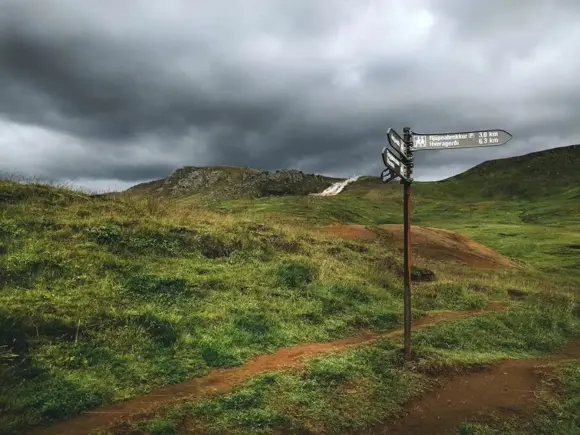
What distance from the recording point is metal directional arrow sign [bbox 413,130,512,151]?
9.61m

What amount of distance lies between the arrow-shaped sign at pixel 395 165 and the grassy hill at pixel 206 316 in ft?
12.8

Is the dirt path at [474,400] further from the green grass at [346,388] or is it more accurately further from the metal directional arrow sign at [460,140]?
the metal directional arrow sign at [460,140]

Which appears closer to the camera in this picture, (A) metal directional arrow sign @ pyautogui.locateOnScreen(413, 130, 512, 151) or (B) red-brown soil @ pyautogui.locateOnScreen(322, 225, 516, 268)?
(A) metal directional arrow sign @ pyautogui.locateOnScreen(413, 130, 512, 151)

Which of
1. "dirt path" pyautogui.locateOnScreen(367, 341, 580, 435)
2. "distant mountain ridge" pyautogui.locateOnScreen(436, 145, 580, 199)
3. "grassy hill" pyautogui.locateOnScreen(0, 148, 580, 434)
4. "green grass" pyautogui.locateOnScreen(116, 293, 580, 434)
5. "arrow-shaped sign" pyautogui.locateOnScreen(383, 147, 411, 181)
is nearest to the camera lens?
"green grass" pyautogui.locateOnScreen(116, 293, 580, 434)

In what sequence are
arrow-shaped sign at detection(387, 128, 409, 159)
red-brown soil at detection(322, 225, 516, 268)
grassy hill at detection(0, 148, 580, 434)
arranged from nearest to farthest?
grassy hill at detection(0, 148, 580, 434) → arrow-shaped sign at detection(387, 128, 409, 159) → red-brown soil at detection(322, 225, 516, 268)

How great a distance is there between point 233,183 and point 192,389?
122 metres

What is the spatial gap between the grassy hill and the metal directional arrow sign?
14.9 feet

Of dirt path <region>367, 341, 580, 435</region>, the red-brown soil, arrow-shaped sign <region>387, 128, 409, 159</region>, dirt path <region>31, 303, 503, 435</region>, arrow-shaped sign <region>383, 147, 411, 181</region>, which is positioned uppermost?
arrow-shaped sign <region>387, 128, 409, 159</region>

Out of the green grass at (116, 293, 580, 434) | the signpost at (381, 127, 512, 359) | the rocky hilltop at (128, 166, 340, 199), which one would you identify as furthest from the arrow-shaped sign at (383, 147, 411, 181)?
the rocky hilltop at (128, 166, 340, 199)

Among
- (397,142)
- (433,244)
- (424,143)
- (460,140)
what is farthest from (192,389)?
(433,244)

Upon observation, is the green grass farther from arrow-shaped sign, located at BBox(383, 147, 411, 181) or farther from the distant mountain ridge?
the distant mountain ridge

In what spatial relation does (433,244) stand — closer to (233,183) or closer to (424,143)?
(424,143)

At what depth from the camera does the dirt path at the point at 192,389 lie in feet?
22.2

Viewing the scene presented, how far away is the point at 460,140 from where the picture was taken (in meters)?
9.73
